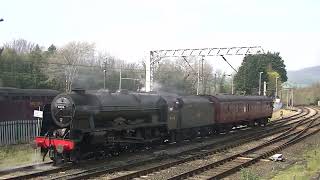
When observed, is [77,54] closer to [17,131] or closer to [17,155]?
[17,131]

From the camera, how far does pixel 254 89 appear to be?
96.5m

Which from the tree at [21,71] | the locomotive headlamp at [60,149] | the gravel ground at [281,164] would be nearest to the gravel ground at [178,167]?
the gravel ground at [281,164]

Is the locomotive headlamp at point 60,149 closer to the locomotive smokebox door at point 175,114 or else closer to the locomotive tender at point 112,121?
the locomotive tender at point 112,121

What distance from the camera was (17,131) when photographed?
888 inches

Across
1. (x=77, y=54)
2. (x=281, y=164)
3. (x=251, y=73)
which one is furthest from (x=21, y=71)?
(x=251, y=73)

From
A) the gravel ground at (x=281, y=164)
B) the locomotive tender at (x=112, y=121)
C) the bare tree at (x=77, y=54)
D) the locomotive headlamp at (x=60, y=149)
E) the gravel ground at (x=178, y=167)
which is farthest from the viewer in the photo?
the bare tree at (x=77, y=54)

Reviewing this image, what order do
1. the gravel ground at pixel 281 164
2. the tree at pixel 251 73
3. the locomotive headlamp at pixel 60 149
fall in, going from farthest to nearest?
the tree at pixel 251 73 < the locomotive headlamp at pixel 60 149 < the gravel ground at pixel 281 164

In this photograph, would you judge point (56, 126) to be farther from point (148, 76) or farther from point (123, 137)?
point (148, 76)

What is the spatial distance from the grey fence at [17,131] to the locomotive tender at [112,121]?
485 centimetres

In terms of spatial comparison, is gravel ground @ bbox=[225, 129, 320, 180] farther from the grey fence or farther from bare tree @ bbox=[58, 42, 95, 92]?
bare tree @ bbox=[58, 42, 95, 92]

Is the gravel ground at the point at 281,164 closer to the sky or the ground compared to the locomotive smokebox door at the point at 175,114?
closer to the ground

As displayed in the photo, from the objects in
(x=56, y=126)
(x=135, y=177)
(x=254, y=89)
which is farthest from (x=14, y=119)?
(x=254, y=89)

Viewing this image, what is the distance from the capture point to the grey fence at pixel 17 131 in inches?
851

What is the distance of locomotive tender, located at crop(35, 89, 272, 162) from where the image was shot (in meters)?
16.6
